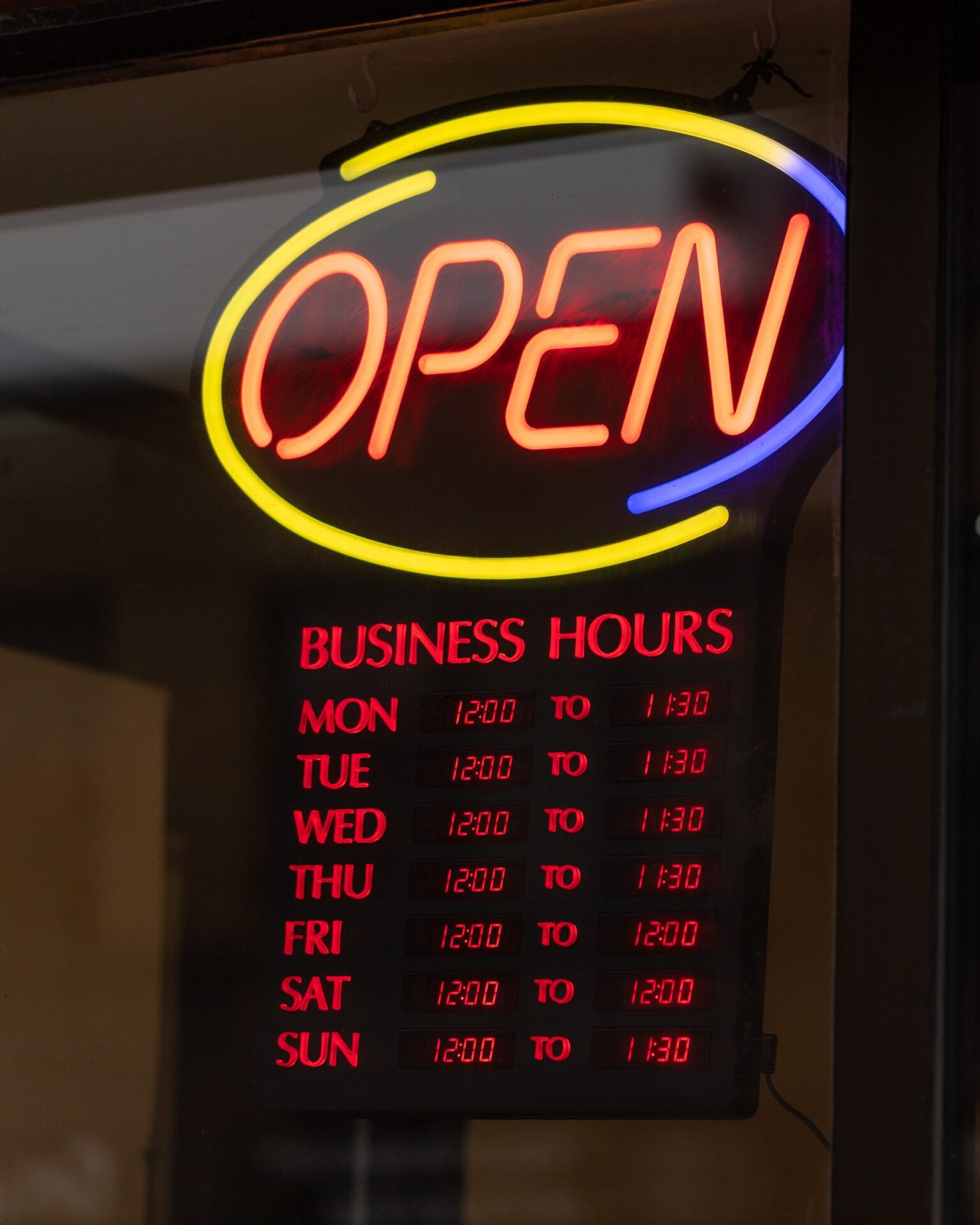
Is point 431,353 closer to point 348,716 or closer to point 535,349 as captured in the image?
point 535,349

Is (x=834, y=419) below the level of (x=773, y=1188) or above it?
above

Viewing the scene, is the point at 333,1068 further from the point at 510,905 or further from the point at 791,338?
the point at 791,338

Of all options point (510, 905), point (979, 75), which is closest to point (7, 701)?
point (510, 905)

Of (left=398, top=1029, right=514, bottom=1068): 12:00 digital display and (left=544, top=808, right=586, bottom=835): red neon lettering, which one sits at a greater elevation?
(left=544, top=808, right=586, bottom=835): red neon lettering

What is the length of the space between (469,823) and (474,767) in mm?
100

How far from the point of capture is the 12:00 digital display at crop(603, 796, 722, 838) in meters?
2.53

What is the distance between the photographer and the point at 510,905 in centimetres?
260

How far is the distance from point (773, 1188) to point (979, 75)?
2.21 meters

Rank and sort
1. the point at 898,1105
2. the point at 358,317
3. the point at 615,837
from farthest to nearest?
1. the point at 358,317
2. the point at 615,837
3. the point at 898,1105

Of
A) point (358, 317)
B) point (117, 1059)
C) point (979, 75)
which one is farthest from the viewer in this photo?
point (117, 1059)

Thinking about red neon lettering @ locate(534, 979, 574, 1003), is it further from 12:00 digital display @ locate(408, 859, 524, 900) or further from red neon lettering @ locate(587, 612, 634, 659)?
red neon lettering @ locate(587, 612, 634, 659)

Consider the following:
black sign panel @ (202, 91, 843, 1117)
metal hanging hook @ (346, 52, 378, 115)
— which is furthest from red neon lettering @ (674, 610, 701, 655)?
metal hanging hook @ (346, 52, 378, 115)

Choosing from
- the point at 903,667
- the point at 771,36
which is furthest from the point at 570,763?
the point at 771,36

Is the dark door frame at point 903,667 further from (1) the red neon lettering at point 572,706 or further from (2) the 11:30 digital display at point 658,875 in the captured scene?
(1) the red neon lettering at point 572,706
